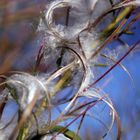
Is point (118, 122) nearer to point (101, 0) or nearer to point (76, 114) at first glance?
point (76, 114)

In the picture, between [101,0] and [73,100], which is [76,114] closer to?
[73,100]

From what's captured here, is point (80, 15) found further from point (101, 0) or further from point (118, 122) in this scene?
point (118, 122)

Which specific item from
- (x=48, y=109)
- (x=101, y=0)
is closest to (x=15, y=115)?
(x=48, y=109)

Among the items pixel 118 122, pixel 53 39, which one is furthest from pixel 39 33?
pixel 118 122

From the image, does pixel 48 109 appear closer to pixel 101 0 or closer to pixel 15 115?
pixel 15 115

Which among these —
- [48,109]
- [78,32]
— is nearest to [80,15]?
[78,32]

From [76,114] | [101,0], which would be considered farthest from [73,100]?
[101,0]
